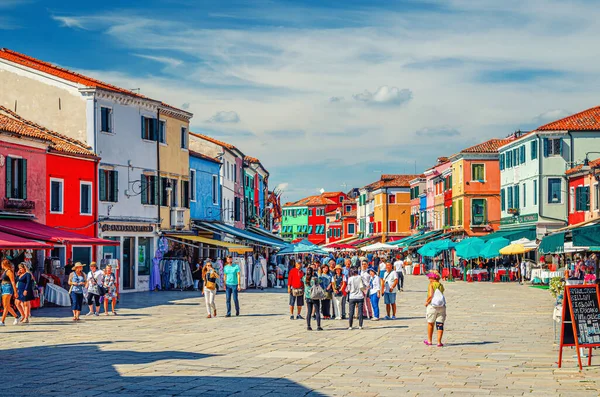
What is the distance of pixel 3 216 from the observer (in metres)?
30.4

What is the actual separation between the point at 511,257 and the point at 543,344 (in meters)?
41.8

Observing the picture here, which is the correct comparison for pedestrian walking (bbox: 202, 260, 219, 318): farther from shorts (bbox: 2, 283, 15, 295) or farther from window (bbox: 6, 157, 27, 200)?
window (bbox: 6, 157, 27, 200)

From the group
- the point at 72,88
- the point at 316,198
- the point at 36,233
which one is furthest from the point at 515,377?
the point at 316,198

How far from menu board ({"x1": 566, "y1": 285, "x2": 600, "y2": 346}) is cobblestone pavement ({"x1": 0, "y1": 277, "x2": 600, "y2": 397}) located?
598 mm

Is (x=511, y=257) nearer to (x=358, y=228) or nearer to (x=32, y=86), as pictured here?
(x=32, y=86)

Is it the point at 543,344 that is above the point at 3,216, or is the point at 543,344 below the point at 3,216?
below

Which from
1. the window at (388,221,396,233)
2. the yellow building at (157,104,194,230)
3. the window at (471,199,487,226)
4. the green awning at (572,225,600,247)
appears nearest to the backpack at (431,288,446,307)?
the green awning at (572,225,600,247)

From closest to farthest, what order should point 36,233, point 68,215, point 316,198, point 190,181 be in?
point 36,233 → point 68,215 → point 190,181 → point 316,198

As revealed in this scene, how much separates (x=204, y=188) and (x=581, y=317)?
36902mm

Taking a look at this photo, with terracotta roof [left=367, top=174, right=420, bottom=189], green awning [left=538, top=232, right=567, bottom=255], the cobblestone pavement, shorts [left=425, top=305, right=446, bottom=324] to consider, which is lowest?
the cobblestone pavement

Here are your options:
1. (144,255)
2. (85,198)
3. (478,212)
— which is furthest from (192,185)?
(478,212)

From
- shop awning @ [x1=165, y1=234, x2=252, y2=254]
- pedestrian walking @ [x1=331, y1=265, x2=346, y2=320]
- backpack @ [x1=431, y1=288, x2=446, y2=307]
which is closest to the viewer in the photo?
backpack @ [x1=431, y1=288, x2=446, y2=307]

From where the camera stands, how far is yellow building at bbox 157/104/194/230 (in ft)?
142

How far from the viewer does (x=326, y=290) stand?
78.8 feet
